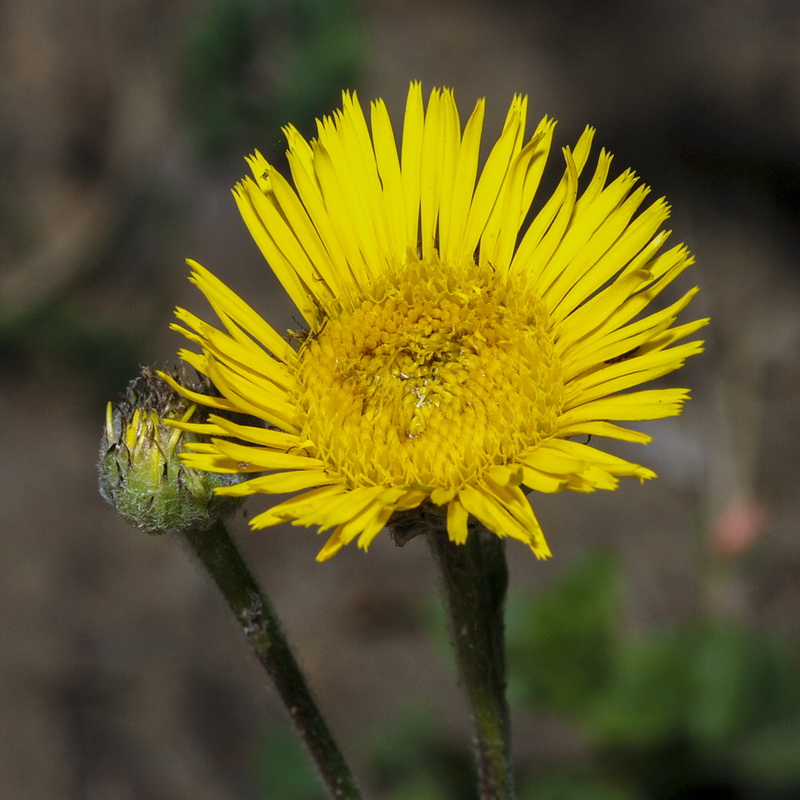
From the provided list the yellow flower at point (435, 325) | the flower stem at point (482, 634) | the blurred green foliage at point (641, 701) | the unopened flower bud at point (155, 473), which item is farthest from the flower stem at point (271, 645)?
the blurred green foliage at point (641, 701)

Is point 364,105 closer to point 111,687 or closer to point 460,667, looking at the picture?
point 111,687

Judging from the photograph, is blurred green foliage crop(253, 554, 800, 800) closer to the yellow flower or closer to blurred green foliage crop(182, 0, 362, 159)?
the yellow flower

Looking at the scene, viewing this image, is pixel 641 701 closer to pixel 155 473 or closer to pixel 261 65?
pixel 155 473

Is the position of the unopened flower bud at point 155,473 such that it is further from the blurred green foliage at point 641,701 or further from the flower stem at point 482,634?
the blurred green foliage at point 641,701

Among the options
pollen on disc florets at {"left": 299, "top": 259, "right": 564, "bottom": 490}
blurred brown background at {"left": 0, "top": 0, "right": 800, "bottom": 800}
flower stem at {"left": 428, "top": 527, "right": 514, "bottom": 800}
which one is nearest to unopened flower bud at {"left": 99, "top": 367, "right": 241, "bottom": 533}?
pollen on disc florets at {"left": 299, "top": 259, "right": 564, "bottom": 490}

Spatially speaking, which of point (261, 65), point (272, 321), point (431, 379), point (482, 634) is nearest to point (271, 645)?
point (482, 634)
